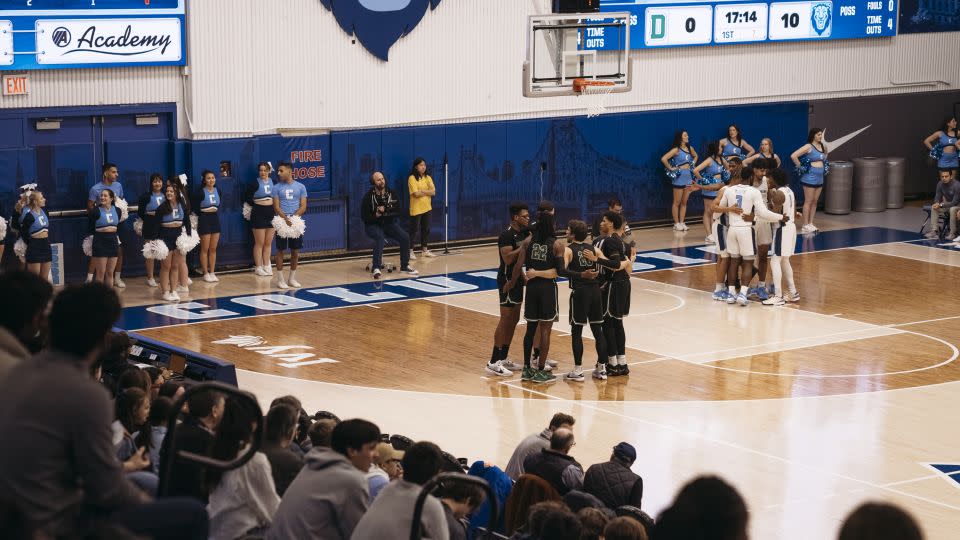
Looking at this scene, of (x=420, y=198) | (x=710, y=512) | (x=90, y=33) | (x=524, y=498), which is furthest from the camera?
(x=420, y=198)

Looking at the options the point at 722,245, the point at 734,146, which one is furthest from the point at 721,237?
the point at 734,146

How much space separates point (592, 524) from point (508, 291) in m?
9.53

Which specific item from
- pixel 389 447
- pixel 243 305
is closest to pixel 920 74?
pixel 243 305

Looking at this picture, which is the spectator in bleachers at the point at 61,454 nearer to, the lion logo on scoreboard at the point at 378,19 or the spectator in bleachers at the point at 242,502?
the spectator in bleachers at the point at 242,502

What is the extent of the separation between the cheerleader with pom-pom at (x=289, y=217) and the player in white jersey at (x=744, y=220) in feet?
22.2

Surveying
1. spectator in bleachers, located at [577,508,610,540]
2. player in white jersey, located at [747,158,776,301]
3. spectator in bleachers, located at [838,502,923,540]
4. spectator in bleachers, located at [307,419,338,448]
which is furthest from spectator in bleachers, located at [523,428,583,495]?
player in white jersey, located at [747,158,776,301]

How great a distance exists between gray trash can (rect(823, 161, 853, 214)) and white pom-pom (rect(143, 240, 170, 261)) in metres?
15.4

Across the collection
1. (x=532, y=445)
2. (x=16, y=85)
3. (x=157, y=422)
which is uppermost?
(x=16, y=85)

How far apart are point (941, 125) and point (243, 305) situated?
18.7 meters

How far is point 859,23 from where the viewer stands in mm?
31484

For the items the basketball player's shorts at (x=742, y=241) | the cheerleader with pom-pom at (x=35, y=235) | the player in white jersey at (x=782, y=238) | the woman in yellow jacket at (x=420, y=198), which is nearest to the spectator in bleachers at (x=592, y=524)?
the basketball player's shorts at (x=742, y=241)

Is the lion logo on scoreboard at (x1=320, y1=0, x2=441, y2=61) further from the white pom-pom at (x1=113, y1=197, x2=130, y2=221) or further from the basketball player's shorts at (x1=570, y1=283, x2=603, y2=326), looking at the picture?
the basketball player's shorts at (x1=570, y1=283, x2=603, y2=326)

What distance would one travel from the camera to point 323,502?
7.06 metres

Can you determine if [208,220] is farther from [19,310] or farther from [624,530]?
[19,310]
